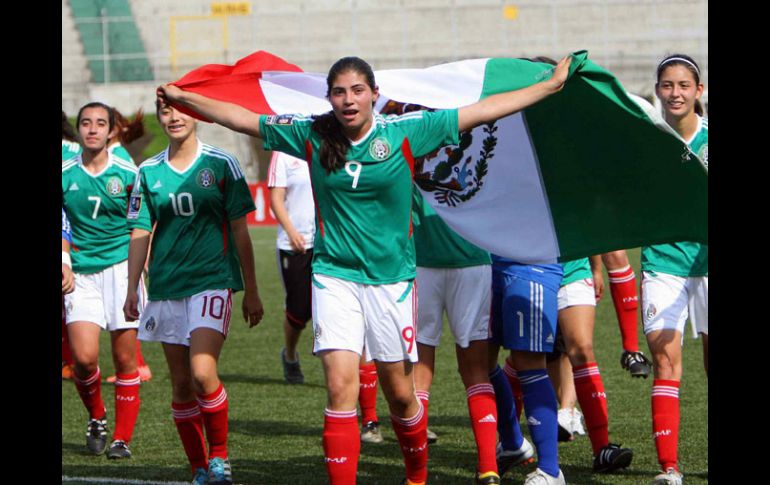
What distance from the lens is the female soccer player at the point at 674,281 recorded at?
6.40m

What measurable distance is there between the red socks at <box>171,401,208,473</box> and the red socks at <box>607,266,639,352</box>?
2.83 meters

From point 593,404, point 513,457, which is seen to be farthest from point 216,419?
point 593,404

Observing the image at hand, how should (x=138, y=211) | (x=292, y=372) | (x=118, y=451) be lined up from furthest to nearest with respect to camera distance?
(x=292, y=372) → (x=118, y=451) → (x=138, y=211)

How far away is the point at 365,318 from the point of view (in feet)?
18.7

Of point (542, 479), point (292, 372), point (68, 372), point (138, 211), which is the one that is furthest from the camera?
point (68, 372)

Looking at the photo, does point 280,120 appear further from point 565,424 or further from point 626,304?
point 565,424

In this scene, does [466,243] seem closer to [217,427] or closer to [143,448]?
[217,427]

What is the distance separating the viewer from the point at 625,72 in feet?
103

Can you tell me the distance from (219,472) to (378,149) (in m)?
2.08

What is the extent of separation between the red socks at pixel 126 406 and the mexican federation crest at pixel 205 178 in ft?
5.77

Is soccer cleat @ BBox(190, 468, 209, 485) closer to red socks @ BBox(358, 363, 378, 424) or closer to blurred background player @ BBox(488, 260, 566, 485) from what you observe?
red socks @ BBox(358, 363, 378, 424)

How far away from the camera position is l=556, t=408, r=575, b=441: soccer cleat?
304 inches

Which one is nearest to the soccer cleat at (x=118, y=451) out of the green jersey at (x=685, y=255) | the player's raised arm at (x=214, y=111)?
the player's raised arm at (x=214, y=111)
